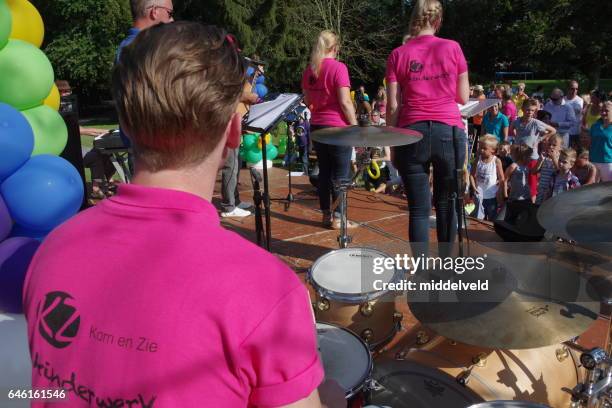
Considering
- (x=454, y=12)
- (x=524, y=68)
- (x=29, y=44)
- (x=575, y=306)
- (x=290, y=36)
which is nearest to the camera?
(x=575, y=306)

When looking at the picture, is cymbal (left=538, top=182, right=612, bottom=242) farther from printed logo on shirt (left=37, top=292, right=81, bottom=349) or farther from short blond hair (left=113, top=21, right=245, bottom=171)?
printed logo on shirt (left=37, top=292, right=81, bottom=349)

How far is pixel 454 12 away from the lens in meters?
27.8

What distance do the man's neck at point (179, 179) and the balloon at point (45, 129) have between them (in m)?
3.09

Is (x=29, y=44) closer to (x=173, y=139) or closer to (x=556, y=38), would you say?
(x=173, y=139)

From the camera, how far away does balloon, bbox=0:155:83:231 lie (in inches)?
121

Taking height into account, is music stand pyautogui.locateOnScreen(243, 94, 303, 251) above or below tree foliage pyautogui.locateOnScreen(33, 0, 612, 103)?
below

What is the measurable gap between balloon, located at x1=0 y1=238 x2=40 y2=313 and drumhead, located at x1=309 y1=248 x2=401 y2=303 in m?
1.30

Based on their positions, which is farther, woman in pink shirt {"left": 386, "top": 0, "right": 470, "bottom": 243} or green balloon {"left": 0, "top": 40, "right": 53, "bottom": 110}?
green balloon {"left": 0, "top": 40, "right": 53, "bottom": 110}

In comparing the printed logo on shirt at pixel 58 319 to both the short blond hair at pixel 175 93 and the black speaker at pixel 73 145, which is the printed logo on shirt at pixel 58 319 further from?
the black speaker at pixel 73 145

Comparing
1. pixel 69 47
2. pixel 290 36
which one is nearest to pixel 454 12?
pixel 290 36

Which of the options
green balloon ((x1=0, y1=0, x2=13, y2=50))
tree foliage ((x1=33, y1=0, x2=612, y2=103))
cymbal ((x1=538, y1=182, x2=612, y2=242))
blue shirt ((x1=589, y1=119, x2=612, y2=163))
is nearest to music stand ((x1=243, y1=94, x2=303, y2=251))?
cymbal ((x1=538, y1=182, x2=612, y2=242))

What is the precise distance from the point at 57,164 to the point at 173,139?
112 inches

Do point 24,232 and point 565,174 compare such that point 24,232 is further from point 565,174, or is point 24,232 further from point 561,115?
point 561,115

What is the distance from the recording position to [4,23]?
329 centimetres
